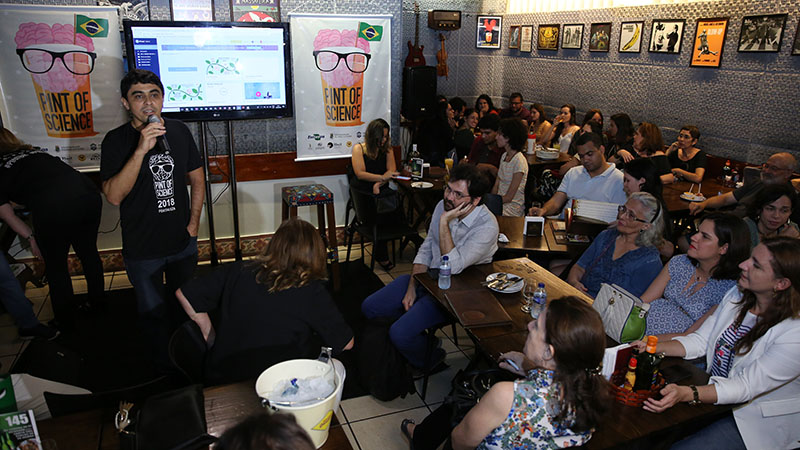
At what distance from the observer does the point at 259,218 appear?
552 cm

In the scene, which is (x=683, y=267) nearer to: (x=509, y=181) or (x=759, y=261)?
(x=759, y=261)

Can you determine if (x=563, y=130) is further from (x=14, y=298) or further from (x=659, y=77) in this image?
(x=14, y=298)

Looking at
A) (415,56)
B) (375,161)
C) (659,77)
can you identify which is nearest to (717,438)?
(375,161)

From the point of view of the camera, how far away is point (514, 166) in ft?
16.1

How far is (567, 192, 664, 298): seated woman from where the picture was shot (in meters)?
3.11

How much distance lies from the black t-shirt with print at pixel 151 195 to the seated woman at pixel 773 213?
3.72 meters

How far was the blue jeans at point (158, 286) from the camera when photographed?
119 inches

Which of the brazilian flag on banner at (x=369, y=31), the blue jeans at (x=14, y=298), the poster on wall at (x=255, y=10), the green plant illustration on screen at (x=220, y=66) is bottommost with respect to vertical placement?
the blue jeans at (x=14, y=298)

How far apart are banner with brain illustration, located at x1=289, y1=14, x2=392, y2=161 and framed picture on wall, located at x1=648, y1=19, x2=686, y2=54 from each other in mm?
3594

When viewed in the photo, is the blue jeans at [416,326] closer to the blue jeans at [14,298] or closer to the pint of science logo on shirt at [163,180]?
the pint of science logo on shirt at [163,180]

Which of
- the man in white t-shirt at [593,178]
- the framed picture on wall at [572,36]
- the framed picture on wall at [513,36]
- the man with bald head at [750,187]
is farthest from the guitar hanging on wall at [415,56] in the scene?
the man with bald head at [750,187]

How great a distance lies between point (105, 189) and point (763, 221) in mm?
4294

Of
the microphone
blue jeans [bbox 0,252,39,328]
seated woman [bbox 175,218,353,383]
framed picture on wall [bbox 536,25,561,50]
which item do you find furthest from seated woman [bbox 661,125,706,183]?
blue jeans [bbox 0,252,39,328]

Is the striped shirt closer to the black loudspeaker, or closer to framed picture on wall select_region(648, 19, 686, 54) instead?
framed picture on wall select_region(648, 19, 686, 54)
